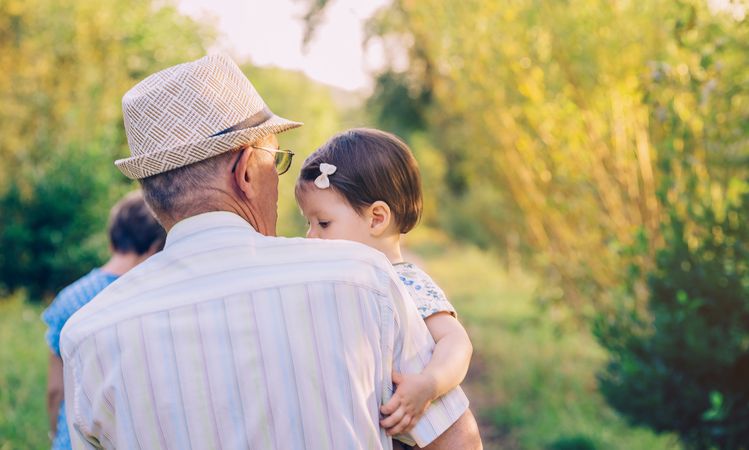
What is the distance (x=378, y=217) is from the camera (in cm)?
250

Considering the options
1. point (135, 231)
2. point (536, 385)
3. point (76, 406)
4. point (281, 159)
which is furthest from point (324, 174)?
point (536, 385)

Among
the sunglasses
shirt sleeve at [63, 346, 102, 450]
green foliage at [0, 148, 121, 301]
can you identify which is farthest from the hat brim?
green foliage at [0, 148, 121, 301]

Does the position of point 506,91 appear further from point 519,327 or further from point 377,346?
point 377,346

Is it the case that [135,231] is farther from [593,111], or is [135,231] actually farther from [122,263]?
[593,111]

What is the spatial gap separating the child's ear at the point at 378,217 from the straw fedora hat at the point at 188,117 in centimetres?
53

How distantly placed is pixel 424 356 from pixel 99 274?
2.19m

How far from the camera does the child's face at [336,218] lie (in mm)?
2471

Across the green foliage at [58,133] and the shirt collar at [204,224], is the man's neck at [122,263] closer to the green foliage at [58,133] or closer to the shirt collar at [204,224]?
the shirt collar at [204,224]

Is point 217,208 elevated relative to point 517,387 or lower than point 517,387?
elevated

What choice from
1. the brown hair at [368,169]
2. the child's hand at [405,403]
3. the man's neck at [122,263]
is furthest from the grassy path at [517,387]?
the child's hand at [405,403]

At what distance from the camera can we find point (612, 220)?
7445 mm

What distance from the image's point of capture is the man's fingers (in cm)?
183

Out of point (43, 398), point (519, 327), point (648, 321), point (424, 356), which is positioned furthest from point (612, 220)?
point (424, 356)

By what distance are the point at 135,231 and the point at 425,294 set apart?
196cm
